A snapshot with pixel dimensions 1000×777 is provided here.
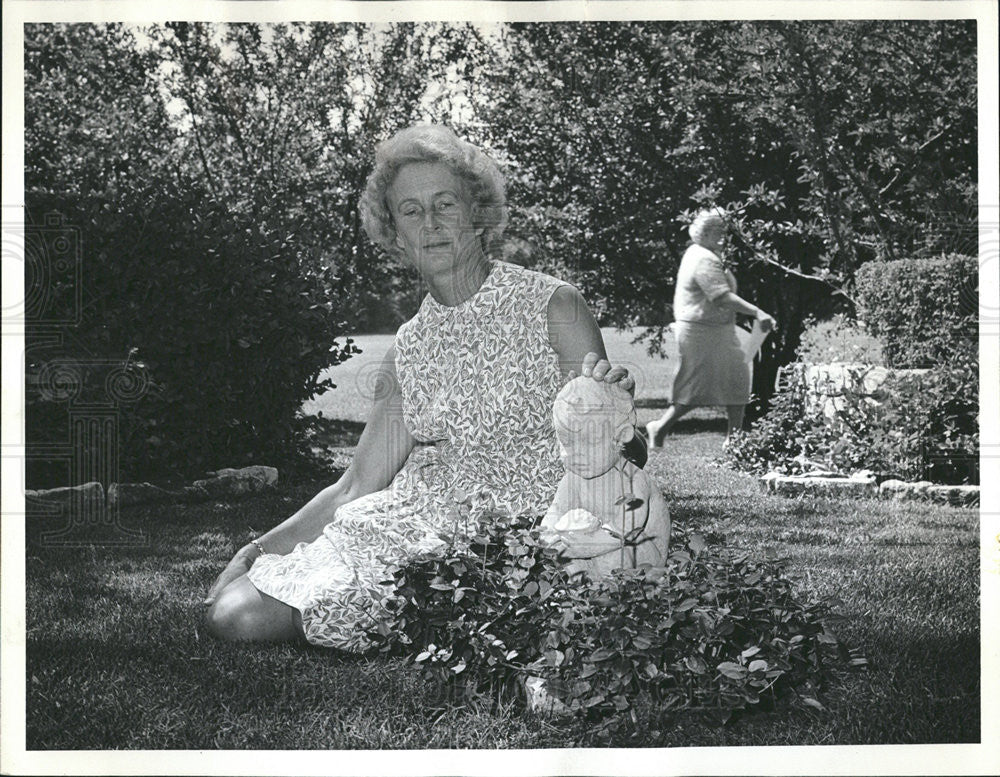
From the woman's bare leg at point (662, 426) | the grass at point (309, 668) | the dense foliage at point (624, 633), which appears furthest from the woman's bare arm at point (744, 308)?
the dense foliage at point (624, 633)

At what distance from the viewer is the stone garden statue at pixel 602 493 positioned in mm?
2893

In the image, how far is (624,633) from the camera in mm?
2783

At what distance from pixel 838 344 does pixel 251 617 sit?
10.8 ft

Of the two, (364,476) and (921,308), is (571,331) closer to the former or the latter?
(364,476)

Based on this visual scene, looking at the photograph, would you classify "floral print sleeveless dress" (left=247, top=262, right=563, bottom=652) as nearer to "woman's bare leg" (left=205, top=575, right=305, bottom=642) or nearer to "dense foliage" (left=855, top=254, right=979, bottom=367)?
"woman's bare leg" (left=205, top=575, right=305, bottom=642)

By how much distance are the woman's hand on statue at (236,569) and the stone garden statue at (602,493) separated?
4.10 ft

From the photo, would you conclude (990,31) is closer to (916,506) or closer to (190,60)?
(916,506)

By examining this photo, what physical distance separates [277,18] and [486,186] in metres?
1.11

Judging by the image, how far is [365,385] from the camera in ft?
14.9

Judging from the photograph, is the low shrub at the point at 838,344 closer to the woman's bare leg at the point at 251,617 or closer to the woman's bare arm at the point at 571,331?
the woman's bare arm at the point at 571,331

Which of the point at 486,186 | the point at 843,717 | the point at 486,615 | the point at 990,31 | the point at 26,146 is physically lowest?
the point at 843,717

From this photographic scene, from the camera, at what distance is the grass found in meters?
3.04

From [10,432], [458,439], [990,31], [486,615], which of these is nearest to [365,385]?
[458,439]

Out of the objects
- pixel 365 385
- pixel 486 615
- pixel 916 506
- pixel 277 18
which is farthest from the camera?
pixel 916 506
